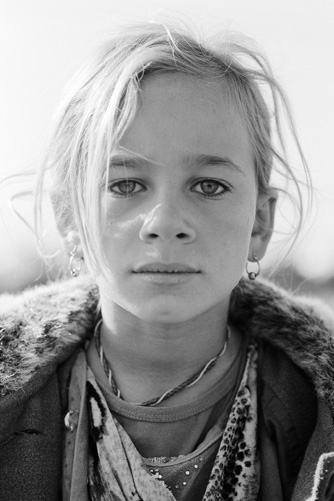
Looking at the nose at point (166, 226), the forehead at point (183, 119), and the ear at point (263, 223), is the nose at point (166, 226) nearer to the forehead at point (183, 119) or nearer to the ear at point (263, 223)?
the forehead at point (183, 119)

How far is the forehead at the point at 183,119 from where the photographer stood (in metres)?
2.02

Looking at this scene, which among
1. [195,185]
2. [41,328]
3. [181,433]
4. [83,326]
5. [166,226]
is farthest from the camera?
[83,326]

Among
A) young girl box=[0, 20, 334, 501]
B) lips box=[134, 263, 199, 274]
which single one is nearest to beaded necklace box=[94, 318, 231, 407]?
young girl box=[0, 20, 334, 501]

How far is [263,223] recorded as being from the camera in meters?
2.44

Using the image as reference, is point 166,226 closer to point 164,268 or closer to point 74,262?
point 164,268

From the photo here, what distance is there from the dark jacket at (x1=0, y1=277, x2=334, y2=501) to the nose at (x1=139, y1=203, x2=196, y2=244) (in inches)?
21.0

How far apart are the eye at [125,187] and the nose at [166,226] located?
11 centimetres

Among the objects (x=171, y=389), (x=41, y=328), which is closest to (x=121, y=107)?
(x=41, y=328)

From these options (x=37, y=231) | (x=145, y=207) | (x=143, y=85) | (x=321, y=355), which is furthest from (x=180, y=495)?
(x=143, y=85)

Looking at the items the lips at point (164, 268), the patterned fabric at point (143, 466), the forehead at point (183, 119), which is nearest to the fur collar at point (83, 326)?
the patterned fabric at point (143, 466)

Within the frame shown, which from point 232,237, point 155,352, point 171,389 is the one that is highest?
point 232,237

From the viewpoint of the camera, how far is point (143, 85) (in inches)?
83.2

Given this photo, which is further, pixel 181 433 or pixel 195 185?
pixel 181 433

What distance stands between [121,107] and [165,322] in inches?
24.8
